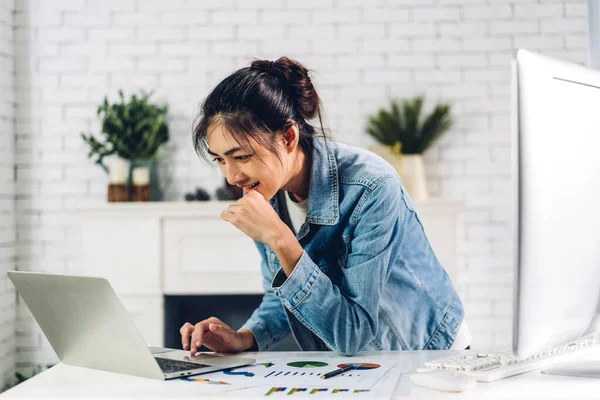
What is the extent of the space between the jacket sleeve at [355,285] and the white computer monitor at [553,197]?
0.38 m

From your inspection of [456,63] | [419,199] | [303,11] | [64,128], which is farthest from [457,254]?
[64,128]

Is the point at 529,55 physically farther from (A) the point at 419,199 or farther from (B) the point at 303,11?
(B) the point at 303,11

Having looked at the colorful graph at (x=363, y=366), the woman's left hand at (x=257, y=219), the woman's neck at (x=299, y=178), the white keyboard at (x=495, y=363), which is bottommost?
the colorful graph at (x=363, y=366)

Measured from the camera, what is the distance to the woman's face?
1440mm

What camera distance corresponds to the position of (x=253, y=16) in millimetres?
3680

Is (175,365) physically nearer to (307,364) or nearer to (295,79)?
(307,364)

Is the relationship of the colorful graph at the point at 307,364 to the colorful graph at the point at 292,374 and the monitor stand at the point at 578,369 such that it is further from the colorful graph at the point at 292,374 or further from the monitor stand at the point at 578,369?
the monitor stand at the point at 578,369

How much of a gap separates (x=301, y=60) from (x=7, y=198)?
1730mm

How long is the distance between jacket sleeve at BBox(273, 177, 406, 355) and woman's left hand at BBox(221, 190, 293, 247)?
74mm

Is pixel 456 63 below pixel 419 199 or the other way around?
the other way around

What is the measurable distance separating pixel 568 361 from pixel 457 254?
2319mm

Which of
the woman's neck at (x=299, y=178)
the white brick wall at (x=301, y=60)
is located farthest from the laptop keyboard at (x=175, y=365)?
the white brick wall at (x=301, y=60)

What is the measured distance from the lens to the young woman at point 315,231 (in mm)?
1342

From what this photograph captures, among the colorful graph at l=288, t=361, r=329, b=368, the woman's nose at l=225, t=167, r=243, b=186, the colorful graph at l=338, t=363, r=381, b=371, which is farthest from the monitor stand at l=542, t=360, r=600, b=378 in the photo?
the woman's nose at l=225, t=167, r=243, b=186
